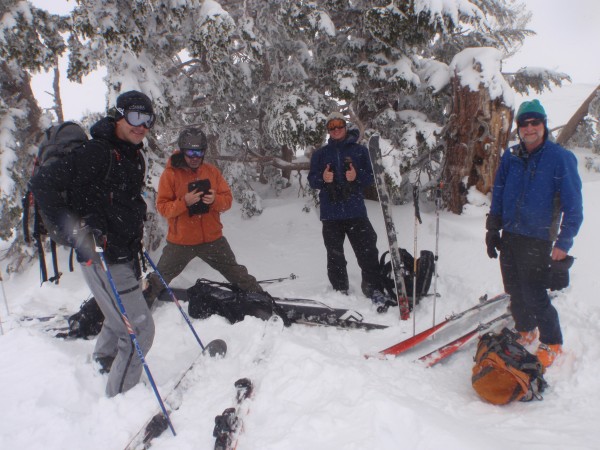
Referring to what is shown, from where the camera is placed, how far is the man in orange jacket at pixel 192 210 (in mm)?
4676

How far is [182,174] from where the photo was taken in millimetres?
4836

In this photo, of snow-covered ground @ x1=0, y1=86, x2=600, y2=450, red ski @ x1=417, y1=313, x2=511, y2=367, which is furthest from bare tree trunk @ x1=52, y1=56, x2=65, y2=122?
red ski @ x1=417, y1=313, x2=511, y2=367

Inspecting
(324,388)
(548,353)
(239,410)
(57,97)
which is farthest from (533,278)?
(57,97)

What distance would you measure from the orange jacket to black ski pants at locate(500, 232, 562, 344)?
10.8 feet

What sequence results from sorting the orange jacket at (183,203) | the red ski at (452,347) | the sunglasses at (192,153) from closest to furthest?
1. the red ski at (452,347)
2. the sunglasses at (192,153)
3. the orange jacket at (183,203)

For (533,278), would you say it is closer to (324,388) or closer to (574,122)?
(324,388)

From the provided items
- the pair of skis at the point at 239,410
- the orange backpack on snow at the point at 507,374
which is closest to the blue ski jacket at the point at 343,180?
the pair of skis at the point at 239,410

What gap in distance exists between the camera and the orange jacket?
15.6 ft

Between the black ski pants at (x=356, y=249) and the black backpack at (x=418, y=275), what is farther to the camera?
the black ski pants at (x=356, y=249)

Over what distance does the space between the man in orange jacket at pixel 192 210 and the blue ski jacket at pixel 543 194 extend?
3202mm

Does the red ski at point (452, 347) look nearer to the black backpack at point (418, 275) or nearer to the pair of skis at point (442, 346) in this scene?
the pair of skis at point (442, 346)

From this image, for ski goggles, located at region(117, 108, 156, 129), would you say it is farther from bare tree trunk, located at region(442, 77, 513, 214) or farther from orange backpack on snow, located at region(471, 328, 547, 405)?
bare tree trunk, located at region(442, 77, 513, 214)

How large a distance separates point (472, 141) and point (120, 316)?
635cm

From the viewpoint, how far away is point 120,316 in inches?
123
